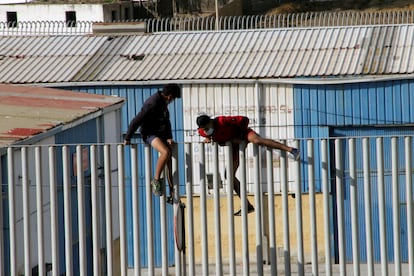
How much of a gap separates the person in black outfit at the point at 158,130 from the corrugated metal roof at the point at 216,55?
14656 mm

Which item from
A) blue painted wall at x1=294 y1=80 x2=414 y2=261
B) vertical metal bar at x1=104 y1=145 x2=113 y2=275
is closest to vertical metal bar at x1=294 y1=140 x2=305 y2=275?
vertical metal bar at x1=104 y1=145 x2=113 y2=275

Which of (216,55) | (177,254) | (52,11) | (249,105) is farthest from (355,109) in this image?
(52,11)

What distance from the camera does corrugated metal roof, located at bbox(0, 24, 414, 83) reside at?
28.3 m

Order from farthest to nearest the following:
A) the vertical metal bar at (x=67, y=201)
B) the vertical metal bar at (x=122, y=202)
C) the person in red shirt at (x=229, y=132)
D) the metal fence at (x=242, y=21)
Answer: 1. the metal fence at (x=242, y=21)
2. the vertical metal bar at (x=67, y=201)
3. the vertical metal bar at (x=122, y=202)
4. the person in red shirt at (x=229, y=132)

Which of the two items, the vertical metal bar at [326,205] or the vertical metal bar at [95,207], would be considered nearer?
the vertical metal bar at [326,205]

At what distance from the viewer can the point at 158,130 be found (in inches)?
517

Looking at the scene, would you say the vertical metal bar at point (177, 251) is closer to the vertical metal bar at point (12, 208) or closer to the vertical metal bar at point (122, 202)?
the vertical metal bar at point (122, 202)

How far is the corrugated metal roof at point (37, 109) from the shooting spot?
1617 centimetres

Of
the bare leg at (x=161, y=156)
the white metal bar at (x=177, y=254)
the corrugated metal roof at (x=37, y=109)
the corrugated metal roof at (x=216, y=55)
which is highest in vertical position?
the corrugated metal roof at (x=216, y=55)

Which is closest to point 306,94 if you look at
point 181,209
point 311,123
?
point 311,123

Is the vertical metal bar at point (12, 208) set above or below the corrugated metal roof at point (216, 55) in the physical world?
below

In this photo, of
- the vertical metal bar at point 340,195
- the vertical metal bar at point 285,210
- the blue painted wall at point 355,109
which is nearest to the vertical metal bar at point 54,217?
the vertical metal bar at point 285,210

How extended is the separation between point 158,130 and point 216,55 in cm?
1682

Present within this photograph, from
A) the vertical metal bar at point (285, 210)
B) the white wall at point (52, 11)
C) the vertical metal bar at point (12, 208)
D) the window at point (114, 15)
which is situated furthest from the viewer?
the window at point (114, 15)
